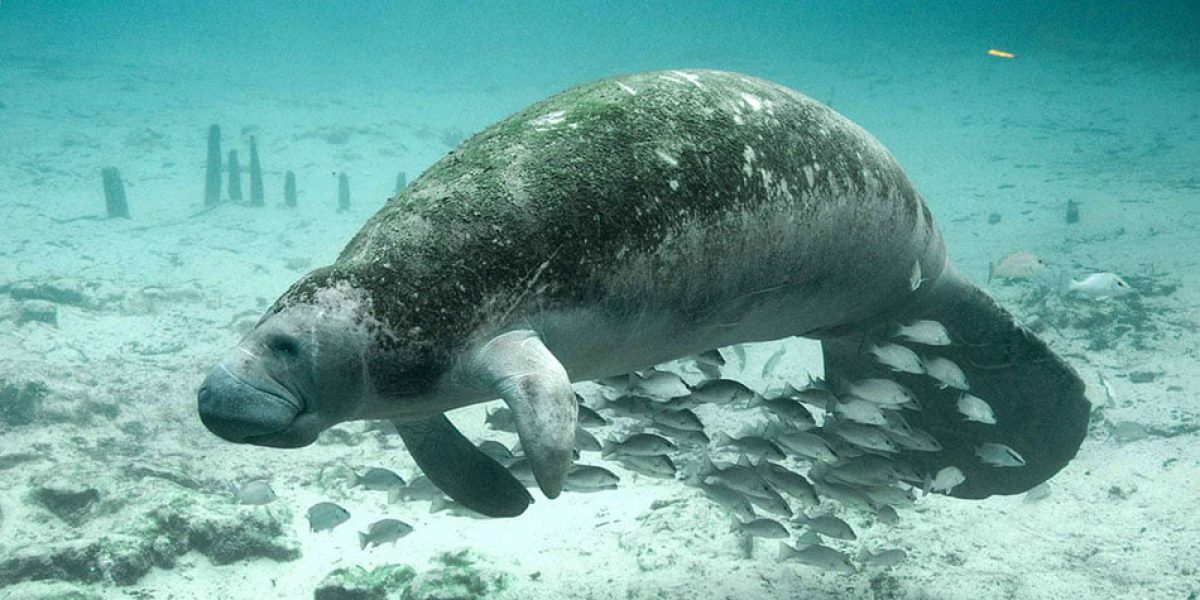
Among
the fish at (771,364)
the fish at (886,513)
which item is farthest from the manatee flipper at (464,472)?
the fish at (771,364)

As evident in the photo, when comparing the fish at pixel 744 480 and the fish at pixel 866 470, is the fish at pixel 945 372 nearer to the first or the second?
the fish at pixel 866 470

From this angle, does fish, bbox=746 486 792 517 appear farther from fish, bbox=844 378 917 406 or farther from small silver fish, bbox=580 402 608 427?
small silver fish, bbox=580 402 608 427

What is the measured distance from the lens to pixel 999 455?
497 cm

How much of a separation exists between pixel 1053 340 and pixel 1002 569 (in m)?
7.85

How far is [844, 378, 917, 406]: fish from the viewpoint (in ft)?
15.7

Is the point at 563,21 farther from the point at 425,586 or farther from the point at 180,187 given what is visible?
the point at 425,586

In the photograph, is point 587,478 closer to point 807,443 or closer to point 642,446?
point 642,446

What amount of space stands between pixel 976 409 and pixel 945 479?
546mm

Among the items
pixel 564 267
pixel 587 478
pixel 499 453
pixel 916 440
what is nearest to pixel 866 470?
pixel 916 440

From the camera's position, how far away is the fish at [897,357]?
4617mm

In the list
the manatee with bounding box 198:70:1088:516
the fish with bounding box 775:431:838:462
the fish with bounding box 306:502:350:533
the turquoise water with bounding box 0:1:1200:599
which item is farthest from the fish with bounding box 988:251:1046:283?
the fish with bounding box 306:502:350:533

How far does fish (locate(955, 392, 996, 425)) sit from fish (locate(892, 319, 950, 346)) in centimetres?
58

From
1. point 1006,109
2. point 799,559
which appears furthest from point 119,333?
point 1006,109

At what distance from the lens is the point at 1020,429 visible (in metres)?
5.04
